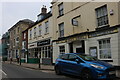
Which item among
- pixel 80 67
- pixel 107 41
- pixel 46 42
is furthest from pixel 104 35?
pixel 46 42

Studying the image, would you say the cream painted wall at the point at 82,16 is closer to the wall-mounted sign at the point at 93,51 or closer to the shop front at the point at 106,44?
the shop front at the point at 106,44

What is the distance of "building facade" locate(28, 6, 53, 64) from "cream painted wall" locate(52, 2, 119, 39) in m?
2.43

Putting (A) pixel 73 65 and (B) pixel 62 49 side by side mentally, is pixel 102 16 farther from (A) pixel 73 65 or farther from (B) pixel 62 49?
(B) pixel 62 49

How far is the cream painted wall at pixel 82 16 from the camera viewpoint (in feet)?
42.1

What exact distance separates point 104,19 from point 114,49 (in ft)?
9.82

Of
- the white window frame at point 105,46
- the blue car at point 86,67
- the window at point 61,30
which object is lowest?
the blue car at point 86,67

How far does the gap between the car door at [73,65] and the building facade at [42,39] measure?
10.6 metres

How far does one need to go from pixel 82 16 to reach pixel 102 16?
8.86 ft

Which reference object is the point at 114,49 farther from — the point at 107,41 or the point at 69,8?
the point at 69,8

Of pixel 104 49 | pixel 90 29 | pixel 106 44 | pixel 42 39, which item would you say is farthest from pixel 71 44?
pixel 42 39

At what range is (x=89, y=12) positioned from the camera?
599 inches

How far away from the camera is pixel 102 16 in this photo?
45.8 ft

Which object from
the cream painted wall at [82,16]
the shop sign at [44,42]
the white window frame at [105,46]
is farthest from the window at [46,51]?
the white window frame at [105,46]

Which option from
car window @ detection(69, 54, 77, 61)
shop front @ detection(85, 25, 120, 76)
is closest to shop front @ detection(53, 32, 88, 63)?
shop front @ detection(85, 25, 120, 76)
